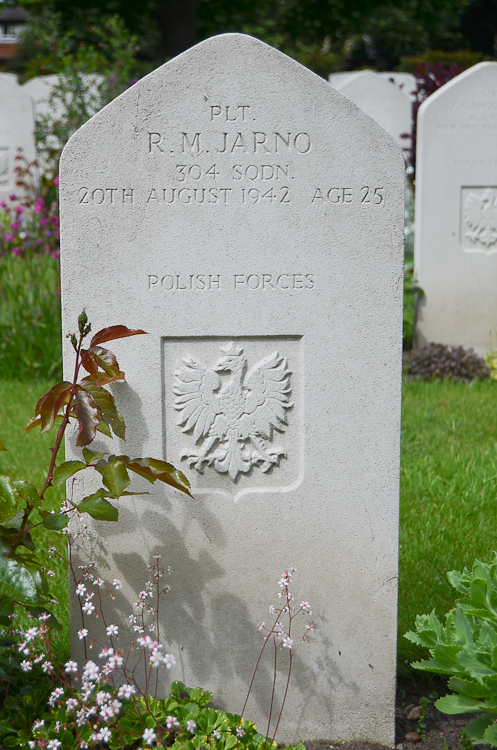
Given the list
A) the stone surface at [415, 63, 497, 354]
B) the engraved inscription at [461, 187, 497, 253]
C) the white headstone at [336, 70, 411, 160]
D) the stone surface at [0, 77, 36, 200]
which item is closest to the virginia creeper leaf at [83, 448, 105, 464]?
the stone surface at [415, 63, 497, 354]

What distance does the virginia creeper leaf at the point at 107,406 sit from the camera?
1886mm

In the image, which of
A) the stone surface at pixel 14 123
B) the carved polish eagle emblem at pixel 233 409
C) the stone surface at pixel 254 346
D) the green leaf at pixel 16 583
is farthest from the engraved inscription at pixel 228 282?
the stone surface at pixel 14 123

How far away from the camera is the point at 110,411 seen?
1893mm

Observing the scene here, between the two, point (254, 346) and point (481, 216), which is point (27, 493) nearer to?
point (254, 346)

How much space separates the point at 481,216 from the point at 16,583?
16.4ft

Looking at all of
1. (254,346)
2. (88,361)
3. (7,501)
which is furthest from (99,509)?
(254,346)

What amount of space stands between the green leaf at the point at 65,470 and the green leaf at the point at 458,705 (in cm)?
109

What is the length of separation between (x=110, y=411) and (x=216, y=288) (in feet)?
1.48

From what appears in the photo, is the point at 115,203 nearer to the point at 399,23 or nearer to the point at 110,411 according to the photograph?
the point at 110,411

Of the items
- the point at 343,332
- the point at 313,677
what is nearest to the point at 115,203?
the point at 343,332

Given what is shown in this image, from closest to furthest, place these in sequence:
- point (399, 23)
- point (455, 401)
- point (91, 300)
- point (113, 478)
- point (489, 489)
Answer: point (113, 478) → point (91, 300) → point (489, 489) → point (455, 401) → point (399, 23)

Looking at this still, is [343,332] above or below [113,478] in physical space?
above

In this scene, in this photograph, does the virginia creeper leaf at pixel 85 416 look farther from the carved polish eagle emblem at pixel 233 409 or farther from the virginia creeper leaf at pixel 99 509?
the carved polish eagle emblem at pixel 233 409

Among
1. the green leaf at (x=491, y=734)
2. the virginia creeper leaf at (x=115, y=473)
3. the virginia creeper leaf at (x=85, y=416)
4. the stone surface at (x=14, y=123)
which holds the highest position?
the stone surface at (x=14, y=123)
